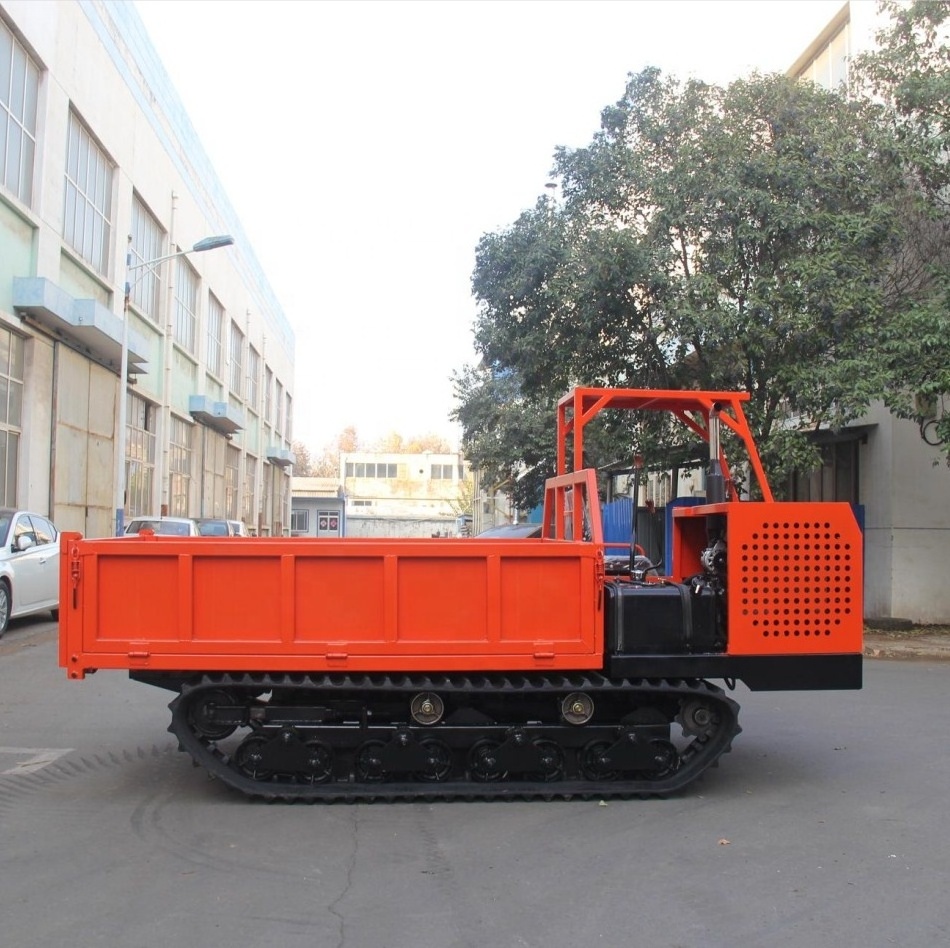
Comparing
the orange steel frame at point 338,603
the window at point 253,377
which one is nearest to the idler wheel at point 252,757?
the orange steel frame at point 338,603

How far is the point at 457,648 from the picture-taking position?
574 centimetres

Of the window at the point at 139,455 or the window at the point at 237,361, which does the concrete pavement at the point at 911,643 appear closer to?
the window at the point at 139,455

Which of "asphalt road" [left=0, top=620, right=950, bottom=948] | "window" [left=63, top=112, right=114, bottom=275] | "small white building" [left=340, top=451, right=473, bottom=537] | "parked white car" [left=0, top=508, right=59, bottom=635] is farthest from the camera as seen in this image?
"small white building" [left=340, top=451, right=473, bottom=537]

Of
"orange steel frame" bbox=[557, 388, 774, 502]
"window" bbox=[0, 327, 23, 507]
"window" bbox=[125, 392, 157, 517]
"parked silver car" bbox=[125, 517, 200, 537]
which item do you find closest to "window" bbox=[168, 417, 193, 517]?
"window" bbox=[125, 392, 157, 517]

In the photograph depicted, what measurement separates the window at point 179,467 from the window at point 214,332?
13.0 ft

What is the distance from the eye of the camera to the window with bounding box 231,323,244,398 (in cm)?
4072

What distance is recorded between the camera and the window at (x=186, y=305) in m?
31.0

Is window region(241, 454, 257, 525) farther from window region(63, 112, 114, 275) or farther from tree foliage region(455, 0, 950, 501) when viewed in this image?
tree foliage region(455, 0, 950, 501)

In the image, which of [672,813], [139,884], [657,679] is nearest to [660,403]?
[657,679]

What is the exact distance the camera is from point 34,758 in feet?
22.4

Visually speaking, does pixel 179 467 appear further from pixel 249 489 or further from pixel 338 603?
pixel 338 603

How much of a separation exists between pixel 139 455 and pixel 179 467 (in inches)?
187

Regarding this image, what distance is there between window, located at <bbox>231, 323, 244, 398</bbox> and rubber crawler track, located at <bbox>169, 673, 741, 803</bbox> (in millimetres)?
35486

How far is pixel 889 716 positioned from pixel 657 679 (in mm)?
3834
